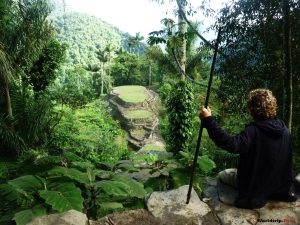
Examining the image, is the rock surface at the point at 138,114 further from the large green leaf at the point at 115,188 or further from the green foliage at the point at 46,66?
the large green leaf at the point at 115,188

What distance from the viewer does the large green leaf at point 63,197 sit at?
7.67 feet

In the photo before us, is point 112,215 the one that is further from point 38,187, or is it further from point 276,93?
point 276,93

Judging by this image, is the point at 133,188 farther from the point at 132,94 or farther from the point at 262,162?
the point at 132,94

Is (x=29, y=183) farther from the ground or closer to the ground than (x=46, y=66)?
closer to the ground

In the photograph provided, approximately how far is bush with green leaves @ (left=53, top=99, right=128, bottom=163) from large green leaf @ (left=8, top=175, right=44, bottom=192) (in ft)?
34.7

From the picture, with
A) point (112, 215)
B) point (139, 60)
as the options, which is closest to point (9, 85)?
point (112, 215)

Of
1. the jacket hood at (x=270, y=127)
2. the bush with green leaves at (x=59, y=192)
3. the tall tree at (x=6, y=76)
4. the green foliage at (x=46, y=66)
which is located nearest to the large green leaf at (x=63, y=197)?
the bush with green leaves at (x=59, y=192)

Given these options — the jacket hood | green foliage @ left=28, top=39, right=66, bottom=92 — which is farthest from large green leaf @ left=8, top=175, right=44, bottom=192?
green foliage @ left=28, top=39, right=66, bottom=92

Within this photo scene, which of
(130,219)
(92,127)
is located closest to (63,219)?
(130,219)

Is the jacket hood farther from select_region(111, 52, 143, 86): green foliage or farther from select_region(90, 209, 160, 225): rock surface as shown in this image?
select_region(111, 52, 143, 86): green foliage

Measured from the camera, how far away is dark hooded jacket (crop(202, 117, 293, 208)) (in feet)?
9.80

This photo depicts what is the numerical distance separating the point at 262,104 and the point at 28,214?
213 centimetres

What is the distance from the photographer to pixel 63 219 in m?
2.61

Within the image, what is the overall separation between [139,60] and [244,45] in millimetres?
42389
